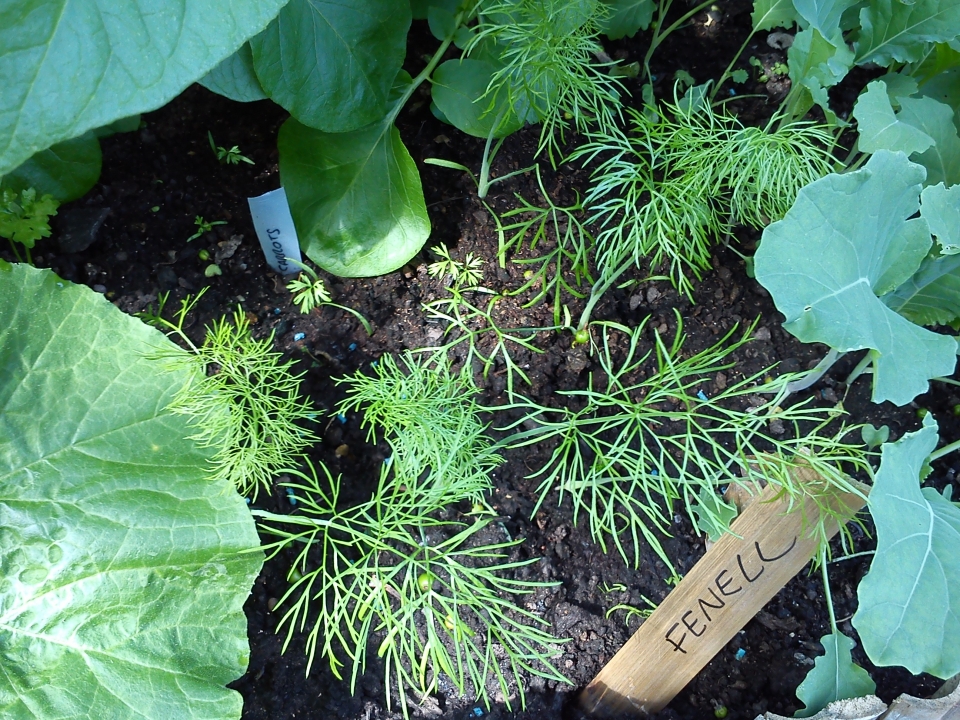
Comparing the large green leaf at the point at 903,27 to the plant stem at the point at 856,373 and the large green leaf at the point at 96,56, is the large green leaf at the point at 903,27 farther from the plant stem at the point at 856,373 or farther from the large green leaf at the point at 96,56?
the large green leaf at the point at 96,56

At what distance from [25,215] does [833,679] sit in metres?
1.13

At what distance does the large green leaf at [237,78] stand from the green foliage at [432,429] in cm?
37

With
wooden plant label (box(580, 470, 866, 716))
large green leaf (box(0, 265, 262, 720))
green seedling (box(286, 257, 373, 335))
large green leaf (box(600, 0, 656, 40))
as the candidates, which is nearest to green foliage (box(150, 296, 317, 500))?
large green leaf (box(0, 265, 262, 720))

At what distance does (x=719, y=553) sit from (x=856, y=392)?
40 centimetres

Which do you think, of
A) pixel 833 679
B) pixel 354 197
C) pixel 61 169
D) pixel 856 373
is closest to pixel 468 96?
pixel 354 197

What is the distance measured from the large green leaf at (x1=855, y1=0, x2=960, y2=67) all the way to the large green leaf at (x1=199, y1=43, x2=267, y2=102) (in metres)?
0.77

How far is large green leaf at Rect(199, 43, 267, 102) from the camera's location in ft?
2.70

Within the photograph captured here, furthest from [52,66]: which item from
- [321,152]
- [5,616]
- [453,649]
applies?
[453,649]

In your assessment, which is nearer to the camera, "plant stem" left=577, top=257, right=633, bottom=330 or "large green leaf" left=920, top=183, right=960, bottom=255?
"large green leaf" left=920, top=183, right=960, bottom=255

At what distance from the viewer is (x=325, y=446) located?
2.90 ft

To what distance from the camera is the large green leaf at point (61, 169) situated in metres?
0.86

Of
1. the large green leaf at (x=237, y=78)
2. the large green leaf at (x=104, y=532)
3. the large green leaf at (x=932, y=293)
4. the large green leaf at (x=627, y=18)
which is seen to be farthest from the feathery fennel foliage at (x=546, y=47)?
the large green leaf at (x=104, y=532)

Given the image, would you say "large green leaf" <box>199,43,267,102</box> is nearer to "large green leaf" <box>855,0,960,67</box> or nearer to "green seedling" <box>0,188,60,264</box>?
"green seedling" <box>0,188,60,264</box>

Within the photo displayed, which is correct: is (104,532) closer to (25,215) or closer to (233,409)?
(233,409)
